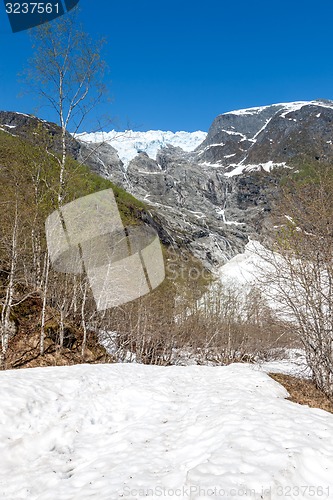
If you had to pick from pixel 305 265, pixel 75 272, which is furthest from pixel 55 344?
pixel 305 265

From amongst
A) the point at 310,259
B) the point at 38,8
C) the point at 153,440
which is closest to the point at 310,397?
the point at 310,259

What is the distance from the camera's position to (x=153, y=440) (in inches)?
274

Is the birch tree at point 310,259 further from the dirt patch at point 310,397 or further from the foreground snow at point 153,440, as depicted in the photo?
the foreground snow at point 153,440

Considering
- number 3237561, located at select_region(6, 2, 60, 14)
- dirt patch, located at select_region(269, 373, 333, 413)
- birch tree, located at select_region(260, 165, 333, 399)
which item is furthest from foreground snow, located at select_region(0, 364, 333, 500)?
number 3237561, located at select_region(6, 2, 60, 14)

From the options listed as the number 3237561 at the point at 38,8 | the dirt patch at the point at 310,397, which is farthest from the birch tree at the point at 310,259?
the number 3237561 at the point at 38,8

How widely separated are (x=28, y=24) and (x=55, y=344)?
1626 cm

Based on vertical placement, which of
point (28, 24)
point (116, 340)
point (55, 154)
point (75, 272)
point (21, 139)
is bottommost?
point (116, 340)

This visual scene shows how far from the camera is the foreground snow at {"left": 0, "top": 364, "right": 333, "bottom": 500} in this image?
494 cm

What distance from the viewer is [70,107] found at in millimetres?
15719

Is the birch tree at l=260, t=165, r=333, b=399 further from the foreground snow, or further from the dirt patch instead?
the foreground snow

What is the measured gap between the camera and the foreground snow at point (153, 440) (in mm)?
4938

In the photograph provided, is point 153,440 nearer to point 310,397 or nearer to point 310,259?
point 310,397

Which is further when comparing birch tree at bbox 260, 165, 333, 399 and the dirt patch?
birch tree at bbox 260, 165, 333, 399

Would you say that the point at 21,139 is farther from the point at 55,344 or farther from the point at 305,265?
the point at 305,265
